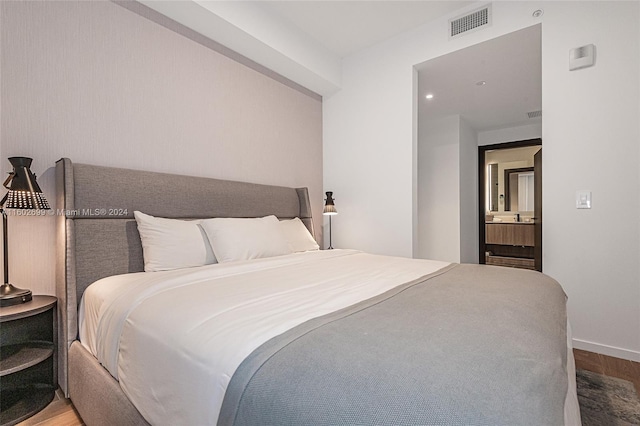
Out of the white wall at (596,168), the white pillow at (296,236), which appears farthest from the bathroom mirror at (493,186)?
the white pillow at (296,236)

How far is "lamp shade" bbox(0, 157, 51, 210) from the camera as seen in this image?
1467 millimetres

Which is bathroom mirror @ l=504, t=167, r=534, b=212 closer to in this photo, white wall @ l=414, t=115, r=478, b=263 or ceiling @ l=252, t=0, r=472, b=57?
white wall @ l=414, t=115, r=478, b=263

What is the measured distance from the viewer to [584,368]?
2.00m

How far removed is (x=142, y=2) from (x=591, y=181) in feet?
11.0

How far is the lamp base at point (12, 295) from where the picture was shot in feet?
4.78

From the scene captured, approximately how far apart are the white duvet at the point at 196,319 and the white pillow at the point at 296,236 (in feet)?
2.75

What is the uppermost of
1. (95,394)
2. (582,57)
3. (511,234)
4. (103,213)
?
(582,57)

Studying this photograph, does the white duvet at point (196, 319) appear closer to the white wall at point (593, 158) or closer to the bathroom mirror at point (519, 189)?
the white wall at point (593, 158)

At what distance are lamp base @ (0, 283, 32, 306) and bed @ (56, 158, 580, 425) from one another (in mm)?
143

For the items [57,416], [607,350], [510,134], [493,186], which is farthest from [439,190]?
[57,416]

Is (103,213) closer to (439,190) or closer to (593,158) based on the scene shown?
(593,158)

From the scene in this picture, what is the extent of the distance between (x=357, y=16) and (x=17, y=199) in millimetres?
2804

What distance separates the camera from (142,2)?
2.12 meters

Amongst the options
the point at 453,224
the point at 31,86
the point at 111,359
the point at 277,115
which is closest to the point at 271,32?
the point at 277,115
